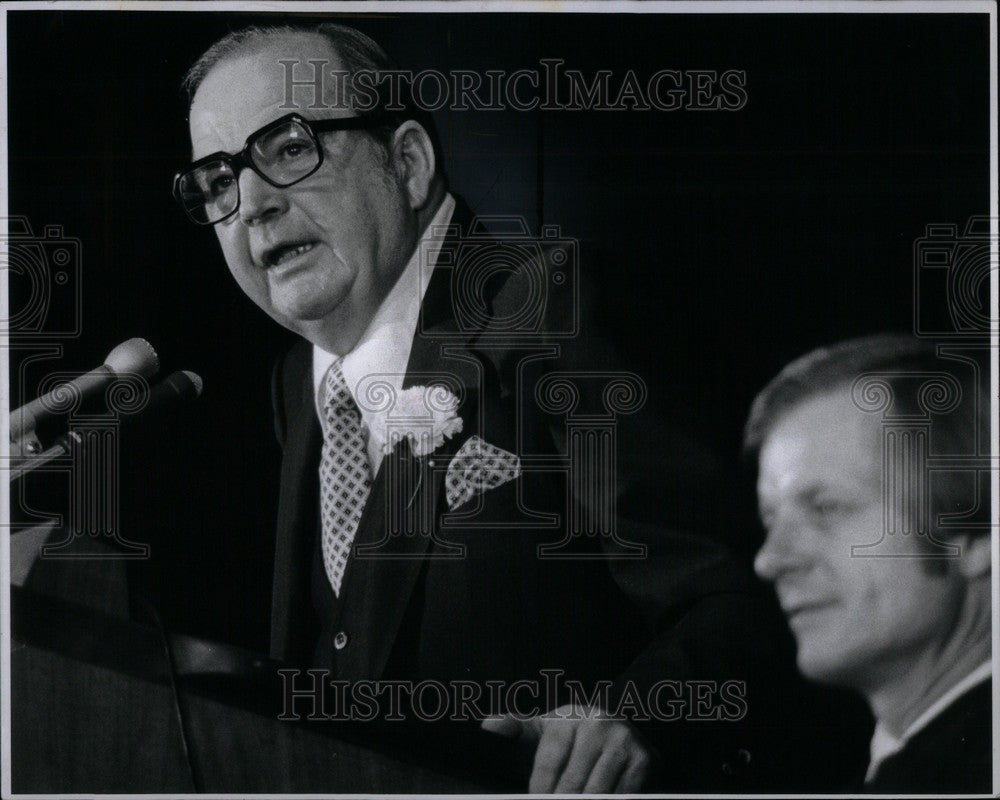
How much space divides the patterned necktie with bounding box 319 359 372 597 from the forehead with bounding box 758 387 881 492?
0.83m

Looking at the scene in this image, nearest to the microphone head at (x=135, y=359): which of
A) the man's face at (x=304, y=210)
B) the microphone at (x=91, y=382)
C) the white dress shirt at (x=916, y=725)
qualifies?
the microphone at (x=91, y=382)

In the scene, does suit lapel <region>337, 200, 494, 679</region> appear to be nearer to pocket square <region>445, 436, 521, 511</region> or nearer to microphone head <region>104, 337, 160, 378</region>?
pocket square <region>445, 436, 521, 511</region>

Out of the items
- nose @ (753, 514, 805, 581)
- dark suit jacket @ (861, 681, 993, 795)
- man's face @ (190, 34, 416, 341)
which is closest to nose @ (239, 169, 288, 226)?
man's face @ (190, 34, 416, 341)

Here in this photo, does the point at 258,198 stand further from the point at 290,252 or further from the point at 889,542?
the point at 889,542

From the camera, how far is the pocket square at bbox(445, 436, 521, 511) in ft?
7.71

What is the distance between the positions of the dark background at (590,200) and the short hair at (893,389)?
3 centimetres

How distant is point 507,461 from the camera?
2357 mm

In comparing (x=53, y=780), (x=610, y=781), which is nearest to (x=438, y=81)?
(x=610, y=781)

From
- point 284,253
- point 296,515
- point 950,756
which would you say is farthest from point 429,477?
point 950,756

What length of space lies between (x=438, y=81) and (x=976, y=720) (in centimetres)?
176

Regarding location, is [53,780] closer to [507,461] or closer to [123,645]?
[123,645]

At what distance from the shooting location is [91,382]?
239 cm

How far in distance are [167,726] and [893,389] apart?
166cm

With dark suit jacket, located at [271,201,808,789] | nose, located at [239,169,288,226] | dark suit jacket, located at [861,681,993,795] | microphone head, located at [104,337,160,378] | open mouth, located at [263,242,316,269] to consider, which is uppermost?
nose, located at [239,169,288,226]
